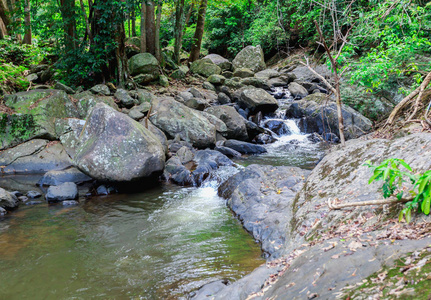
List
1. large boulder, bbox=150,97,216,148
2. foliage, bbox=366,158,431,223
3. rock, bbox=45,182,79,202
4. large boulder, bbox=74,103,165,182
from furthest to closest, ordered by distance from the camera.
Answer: large boulder, bbox=150,97,216,148 < large boulder, bbox=74,103,165,182 < rock, bbox=45,182,79,202 < foliage, bbox=366,158,431,223

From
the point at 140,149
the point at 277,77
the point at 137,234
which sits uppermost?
the point at 277,77

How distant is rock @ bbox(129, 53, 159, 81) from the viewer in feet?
47.0

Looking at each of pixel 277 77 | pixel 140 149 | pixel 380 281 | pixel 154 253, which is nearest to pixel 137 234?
pixel 154 253

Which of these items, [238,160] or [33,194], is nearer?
[33,194]

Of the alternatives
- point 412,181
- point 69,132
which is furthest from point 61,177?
point 412,181

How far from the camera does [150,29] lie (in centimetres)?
1563

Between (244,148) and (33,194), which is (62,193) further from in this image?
(244,148)

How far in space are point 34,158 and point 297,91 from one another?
13620 mm

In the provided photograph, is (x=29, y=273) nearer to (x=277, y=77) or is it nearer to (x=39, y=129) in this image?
(x=39, y=129)

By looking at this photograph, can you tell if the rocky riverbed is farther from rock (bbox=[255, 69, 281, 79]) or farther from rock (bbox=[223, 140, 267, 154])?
rock (bbox=[255, 69, 281, 79])

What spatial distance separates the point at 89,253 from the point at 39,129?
616 centimetres

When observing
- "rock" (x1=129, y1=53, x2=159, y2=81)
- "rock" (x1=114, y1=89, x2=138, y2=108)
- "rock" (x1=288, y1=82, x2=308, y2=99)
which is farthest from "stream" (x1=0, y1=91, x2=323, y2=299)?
"rock" (x1=288, y1=82, x2=308, y2=99)

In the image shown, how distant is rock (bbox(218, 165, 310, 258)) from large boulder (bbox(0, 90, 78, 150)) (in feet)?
19.5

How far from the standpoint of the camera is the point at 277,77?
19906 millimetres
